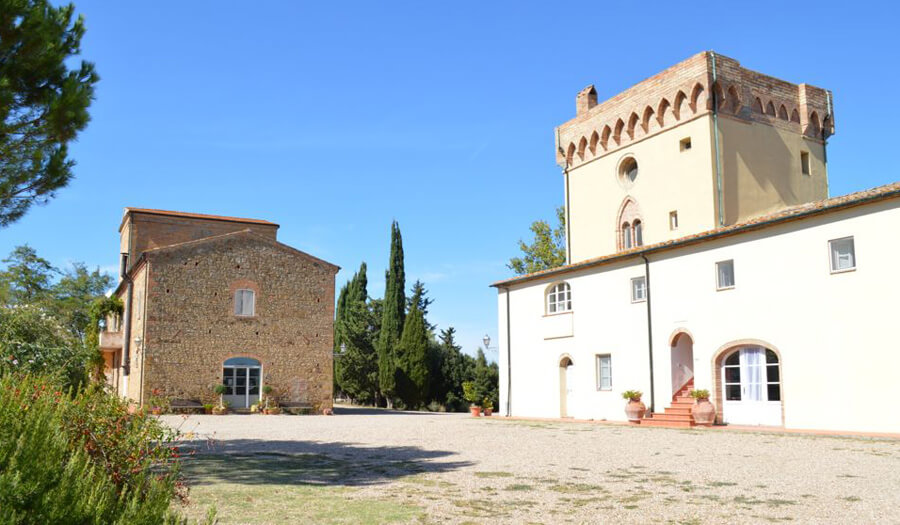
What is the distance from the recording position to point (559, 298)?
2505 centimetres

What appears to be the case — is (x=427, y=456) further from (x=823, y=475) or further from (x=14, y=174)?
(x=14, y=174)

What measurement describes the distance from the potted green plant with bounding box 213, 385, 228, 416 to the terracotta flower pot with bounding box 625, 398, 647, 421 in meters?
15.3

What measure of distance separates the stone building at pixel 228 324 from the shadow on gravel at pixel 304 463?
13.9 metres

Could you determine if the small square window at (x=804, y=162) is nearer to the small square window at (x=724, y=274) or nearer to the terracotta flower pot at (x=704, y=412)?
the small square window at (x=724, y=274)

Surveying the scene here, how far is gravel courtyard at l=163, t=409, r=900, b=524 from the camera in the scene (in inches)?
284

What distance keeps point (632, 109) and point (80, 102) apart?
20888 millimetres

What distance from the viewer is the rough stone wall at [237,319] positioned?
2773 centimetres

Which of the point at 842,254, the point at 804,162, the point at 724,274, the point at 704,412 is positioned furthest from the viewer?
the point at 804,162

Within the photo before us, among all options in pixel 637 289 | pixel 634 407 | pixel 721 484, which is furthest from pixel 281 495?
pixel 637 289

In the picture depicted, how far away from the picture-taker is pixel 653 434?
16.9 meters

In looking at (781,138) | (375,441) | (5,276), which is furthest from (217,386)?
(5,276)

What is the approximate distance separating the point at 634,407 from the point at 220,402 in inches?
623

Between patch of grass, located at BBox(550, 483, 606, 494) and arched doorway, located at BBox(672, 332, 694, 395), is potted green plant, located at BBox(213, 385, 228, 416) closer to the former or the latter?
arched doorway, located at BBox(672, 332, 694, 395)

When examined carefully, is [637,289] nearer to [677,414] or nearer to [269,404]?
[677,414]
